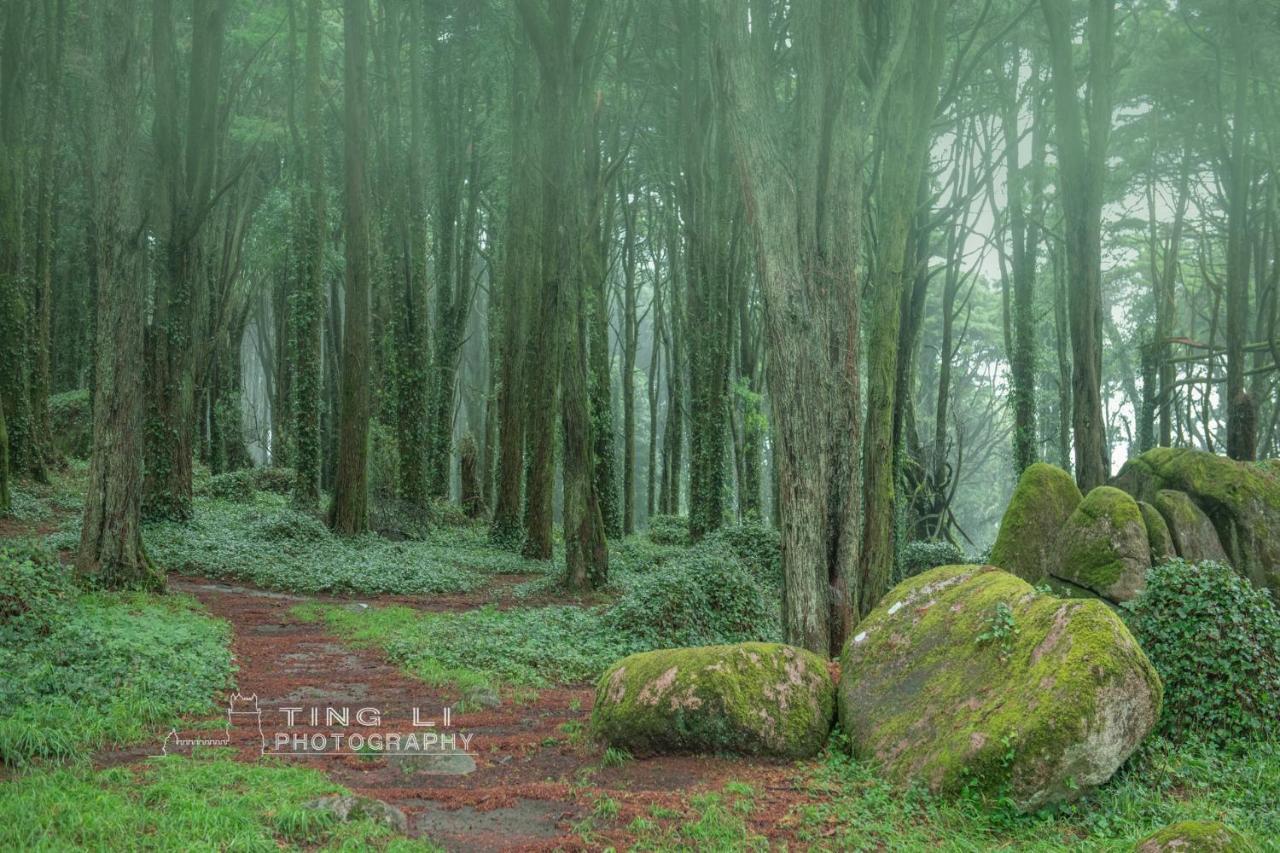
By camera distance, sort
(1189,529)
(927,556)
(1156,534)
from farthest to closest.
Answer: (927,556) < (1189,529) < (1156,534)

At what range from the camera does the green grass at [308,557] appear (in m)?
14.5

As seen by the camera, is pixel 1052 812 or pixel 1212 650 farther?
pixel 1212 650

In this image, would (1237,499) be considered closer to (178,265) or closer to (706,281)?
(706,281)

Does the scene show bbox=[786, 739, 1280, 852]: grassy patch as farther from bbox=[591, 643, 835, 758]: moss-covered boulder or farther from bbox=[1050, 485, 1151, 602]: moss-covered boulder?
bbox=[1050, 485, 1151, 602]: moss-covered boulder

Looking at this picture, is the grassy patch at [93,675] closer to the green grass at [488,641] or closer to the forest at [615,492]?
the forest at [615,492]

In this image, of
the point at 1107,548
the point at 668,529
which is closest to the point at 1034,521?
the point at 1107,548

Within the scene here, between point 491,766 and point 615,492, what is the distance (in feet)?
47.8

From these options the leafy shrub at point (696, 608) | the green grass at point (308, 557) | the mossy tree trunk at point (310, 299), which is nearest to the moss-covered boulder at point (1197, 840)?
the leafy shrub at point (696, 608)

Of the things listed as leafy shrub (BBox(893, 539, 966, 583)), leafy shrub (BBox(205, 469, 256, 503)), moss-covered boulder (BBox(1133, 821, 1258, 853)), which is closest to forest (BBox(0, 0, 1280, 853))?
moss-covered boulder (BBox(1133, 821, 1258, 853))

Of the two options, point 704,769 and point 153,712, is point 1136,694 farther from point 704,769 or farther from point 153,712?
point 153,712

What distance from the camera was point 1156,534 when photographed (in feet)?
33.7

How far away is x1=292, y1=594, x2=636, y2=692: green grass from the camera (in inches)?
379

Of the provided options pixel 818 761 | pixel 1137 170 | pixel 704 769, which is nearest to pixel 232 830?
pixel 704 769

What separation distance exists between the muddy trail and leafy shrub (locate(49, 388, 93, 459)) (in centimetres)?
1912
